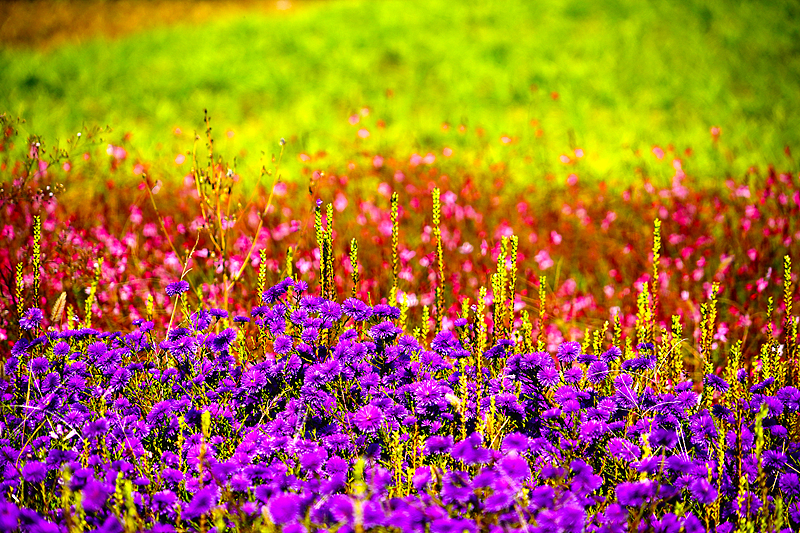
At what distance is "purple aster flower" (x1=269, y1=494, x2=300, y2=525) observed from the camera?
1589 millimetres

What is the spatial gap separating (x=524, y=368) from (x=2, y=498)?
1629 millimetres

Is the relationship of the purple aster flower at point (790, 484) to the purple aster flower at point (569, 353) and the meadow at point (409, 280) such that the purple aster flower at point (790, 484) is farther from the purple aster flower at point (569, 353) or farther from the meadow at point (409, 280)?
the purple aster flower at point (569, 353)

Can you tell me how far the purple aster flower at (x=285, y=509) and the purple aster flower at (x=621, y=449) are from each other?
1017mm

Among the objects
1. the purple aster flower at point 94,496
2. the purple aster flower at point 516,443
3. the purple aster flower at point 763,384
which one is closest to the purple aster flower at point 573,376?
the purple aster flower at point 516,443

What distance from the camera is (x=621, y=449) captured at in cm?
211

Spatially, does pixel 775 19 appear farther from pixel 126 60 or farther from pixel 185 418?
pixel 185 418

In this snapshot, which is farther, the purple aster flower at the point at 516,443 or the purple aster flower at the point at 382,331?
the purple aster flower at the point at 382,331

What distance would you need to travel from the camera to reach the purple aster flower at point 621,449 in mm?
2099

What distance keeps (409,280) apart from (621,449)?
8.41ft

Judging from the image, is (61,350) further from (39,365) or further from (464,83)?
(464,83)

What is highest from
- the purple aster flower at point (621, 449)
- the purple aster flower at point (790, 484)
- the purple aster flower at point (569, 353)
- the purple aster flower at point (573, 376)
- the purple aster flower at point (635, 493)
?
the purple aster flower at point (569, 353)

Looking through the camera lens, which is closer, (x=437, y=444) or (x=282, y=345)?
(x=437, y=444)

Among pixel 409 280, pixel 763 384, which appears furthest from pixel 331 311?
pixel 409 280

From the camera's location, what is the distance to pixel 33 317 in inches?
101
